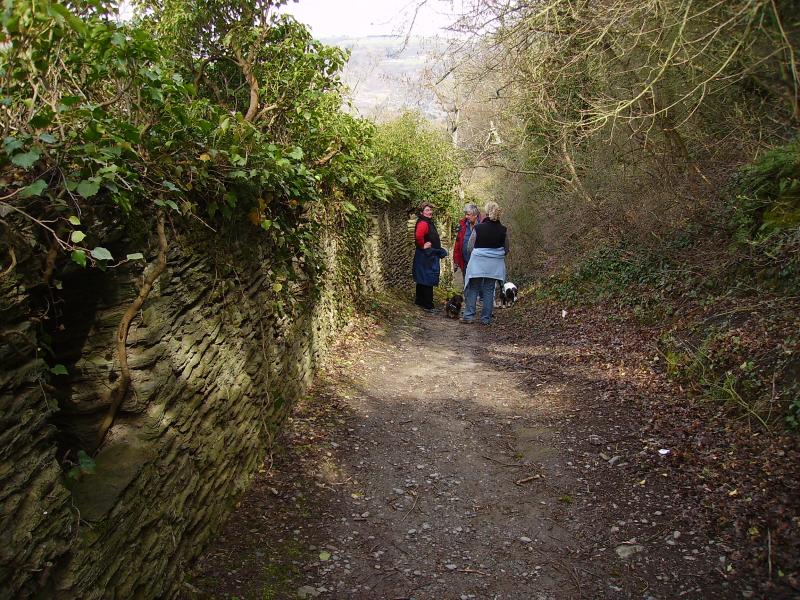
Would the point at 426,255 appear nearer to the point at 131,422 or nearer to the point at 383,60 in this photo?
the point at 383,60

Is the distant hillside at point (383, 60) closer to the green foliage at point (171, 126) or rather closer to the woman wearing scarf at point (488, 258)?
the green foliage at point (171, 126)

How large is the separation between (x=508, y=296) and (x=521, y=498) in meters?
9.09

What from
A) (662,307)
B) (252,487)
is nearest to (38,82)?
(252,487)

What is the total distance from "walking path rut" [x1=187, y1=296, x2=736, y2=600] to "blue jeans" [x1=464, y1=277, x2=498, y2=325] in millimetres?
4059

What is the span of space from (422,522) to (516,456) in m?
1.28

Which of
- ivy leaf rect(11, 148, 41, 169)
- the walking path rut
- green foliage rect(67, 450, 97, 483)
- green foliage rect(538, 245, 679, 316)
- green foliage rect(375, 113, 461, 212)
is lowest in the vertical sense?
the walking path rut

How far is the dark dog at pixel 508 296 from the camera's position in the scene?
13.0 metres

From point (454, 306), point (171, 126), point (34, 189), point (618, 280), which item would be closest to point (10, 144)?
point (34, 189)

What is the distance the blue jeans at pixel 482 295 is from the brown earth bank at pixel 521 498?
4.06 m

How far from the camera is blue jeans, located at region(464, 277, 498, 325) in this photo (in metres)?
10.7

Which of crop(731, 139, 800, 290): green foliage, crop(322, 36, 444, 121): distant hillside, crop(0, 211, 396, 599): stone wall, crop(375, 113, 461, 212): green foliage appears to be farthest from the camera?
crop(375, 113, 461, 212): green foliage

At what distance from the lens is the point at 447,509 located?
4336 millimetres

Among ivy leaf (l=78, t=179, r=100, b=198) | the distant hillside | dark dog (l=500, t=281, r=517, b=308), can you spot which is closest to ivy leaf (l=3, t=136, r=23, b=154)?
ivy leaf (l=78, t=179, r=100, b=198)

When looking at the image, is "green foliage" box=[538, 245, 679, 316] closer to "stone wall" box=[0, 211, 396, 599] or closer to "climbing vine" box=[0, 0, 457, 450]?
"climbing vine" box=[0, 0, 457, 450]
